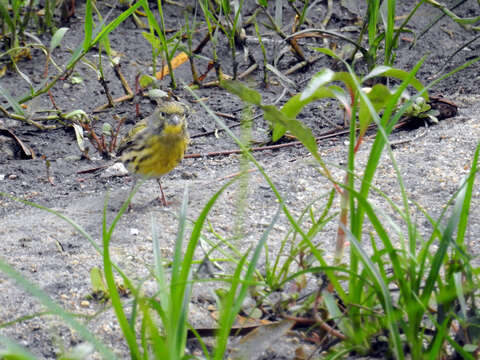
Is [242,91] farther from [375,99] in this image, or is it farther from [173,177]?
[173,177]

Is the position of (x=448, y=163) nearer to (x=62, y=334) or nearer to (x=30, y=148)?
(x=62, y=334)

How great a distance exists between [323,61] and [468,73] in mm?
1206

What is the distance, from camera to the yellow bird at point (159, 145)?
13.0ft

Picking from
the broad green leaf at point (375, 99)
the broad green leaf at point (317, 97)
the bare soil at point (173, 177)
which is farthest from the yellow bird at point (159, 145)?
the broad green leaf at point (375, 99)

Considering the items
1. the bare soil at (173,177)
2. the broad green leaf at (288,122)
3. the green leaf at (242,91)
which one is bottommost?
the bare soil at (173,177)

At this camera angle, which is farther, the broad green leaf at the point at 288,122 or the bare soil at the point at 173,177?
the bare soil at the point at 173,177

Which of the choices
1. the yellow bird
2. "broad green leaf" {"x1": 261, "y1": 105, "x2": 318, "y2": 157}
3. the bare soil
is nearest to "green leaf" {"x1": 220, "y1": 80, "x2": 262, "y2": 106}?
"broad green leaf" {"x1": 261, "y1": 105, "x2": 318, "y2": 157}

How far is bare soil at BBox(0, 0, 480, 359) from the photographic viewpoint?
8.30ft

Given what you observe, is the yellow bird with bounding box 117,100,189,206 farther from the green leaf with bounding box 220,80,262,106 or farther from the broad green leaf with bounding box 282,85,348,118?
the green leaf with bounding box 220,80,262,106

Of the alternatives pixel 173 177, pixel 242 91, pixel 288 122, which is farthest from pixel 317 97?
pixel 173 177

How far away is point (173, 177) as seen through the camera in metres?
4.47

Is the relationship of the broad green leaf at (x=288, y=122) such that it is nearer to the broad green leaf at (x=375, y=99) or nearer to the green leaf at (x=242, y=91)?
the green leaf at (x=242, y=91)

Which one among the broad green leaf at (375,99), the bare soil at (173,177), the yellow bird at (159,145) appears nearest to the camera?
the broad green leaf at (375,99)

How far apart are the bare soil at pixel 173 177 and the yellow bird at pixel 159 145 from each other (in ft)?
0.57
